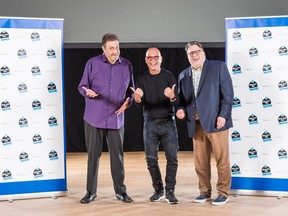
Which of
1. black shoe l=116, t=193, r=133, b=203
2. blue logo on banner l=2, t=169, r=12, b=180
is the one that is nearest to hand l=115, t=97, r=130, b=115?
black shoe l=116, t=193, r=133, b=203

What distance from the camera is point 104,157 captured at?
29.4 feet

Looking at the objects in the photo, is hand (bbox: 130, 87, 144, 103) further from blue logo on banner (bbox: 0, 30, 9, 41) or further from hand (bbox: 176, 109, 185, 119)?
blue logo on banner (bbox: 0, 30, 9, 41)

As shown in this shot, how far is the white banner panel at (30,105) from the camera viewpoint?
5344mm

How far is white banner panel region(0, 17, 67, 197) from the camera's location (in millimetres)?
5344

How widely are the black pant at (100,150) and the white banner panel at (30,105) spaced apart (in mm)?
436

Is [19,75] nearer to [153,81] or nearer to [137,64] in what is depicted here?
[153,81]

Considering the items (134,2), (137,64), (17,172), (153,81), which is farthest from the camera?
(137,64)

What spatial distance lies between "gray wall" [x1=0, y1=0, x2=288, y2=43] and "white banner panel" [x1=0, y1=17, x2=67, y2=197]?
10.9 ft

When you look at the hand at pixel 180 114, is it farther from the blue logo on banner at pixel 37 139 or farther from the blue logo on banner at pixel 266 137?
the blue logo on banner at pixel 37 139

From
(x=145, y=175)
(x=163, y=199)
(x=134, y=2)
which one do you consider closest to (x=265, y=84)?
(x=163, y=199)

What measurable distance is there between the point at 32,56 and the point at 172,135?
167cm

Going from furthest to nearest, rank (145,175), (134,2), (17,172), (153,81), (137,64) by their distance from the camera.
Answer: (137,64)
(134,2)
(145,175)
(17,172)
(153,81)

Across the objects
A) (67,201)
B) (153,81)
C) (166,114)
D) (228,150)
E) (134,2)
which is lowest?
(67,201)

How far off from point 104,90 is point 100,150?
2.03ft
